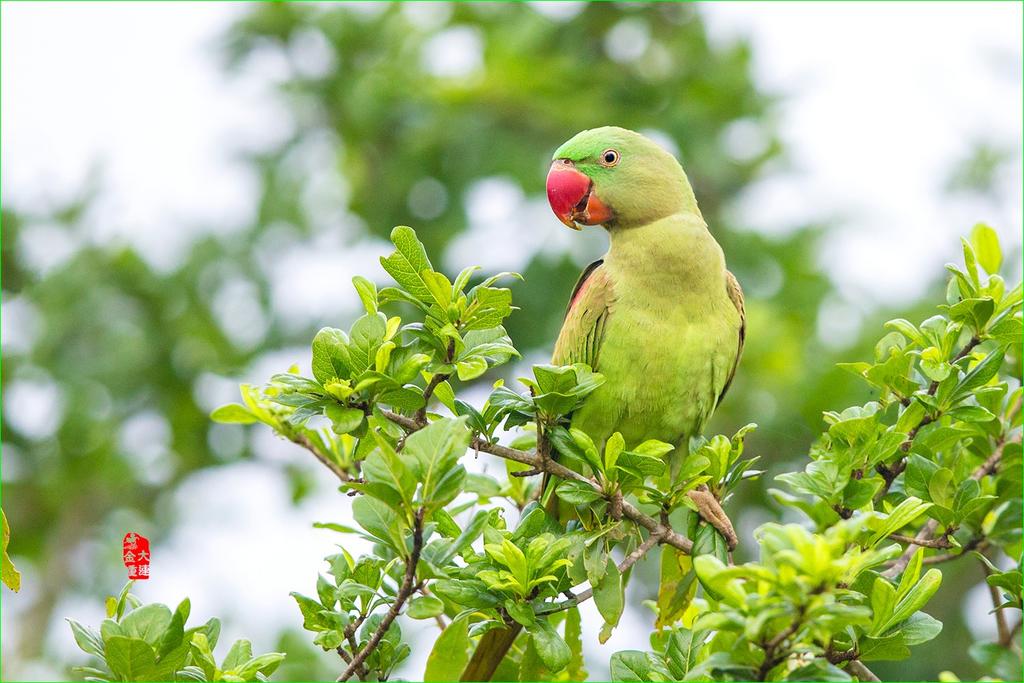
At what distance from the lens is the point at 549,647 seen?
6.91ft

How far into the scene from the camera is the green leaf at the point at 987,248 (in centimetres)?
258

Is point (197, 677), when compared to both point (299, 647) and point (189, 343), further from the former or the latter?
point (189, 343)

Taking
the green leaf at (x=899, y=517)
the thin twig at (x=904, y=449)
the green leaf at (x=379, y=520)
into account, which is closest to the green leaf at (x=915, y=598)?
the green leaf at (x=899, y=517)

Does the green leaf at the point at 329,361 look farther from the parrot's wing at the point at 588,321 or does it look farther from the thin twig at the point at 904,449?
the thin twig at the point at 904,449

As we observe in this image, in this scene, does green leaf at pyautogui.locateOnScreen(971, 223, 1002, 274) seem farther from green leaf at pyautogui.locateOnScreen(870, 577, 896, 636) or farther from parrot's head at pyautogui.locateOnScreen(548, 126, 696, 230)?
green leaf at pyautogui.locateOnScreen(870, 577, 896, 636)

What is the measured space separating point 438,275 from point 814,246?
691cm

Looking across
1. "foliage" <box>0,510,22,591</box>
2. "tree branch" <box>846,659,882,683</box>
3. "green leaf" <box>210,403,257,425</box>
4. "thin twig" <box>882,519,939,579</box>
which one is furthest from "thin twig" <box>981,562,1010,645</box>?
"foliage" <box>0,510,22,591</box>

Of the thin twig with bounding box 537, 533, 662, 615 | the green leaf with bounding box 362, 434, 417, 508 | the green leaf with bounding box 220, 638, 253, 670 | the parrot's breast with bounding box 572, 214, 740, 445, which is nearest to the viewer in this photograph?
the green leaf with bounding box 362, 434, 417, 508

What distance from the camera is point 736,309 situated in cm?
310

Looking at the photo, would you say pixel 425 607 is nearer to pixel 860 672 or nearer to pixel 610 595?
pixel 610 595

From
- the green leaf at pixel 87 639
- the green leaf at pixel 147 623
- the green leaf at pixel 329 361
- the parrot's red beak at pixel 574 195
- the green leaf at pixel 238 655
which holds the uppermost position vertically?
the parrot's red beak at pixel 574 195

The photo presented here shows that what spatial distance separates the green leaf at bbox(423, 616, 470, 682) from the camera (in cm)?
231

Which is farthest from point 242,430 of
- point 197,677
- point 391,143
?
point 197,677

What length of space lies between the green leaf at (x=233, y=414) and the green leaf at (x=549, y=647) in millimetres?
896
